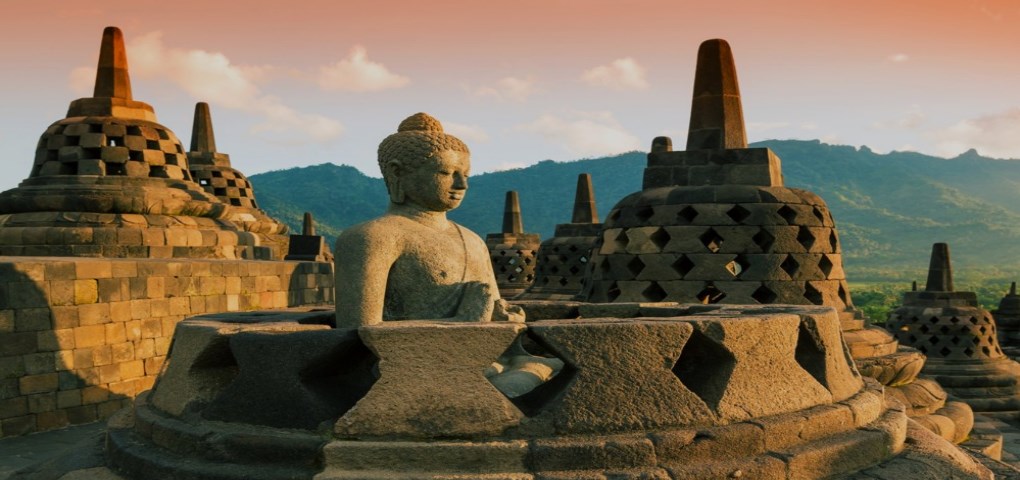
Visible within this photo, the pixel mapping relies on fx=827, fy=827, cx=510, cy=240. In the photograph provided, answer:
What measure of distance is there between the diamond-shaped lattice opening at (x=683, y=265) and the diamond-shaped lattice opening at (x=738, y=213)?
540 mm

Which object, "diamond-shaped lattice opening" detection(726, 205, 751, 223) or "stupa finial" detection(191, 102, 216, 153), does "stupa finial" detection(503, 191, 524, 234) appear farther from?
"diamond-shaped lattice opening" detection(726, 205, 751, 223)

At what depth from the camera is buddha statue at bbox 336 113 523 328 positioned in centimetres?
354

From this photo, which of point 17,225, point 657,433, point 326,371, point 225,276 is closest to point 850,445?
point 657,433

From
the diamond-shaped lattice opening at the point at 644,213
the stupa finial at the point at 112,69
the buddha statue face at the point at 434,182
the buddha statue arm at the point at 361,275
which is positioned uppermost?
the stupa finial at the point at 112,69

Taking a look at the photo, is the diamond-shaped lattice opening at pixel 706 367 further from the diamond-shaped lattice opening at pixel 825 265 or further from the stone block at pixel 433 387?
the diamond-shaped lattice opening at pixel 825 265

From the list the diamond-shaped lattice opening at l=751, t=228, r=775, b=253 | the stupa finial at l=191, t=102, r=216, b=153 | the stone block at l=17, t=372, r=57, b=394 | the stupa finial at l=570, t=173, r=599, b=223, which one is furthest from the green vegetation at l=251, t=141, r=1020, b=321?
the stone block at l=17, t=372, r=57, b=394

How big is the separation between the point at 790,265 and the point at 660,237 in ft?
3.72

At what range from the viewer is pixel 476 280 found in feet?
12.7

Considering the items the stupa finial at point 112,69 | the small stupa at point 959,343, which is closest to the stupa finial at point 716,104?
the stupa finial at point 112,69

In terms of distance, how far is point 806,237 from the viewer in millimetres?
7266

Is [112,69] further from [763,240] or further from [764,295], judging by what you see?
[764,295]

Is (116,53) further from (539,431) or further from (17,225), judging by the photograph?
(539,431)

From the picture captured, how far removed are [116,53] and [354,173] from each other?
15199 centimetres

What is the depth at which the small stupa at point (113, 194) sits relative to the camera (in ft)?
30.7
